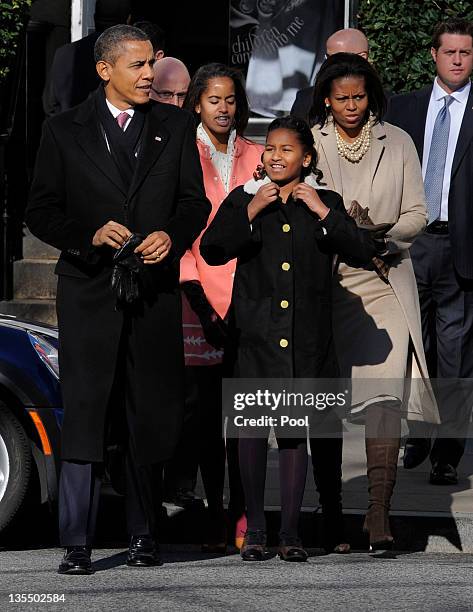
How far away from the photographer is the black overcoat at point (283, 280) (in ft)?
23.6

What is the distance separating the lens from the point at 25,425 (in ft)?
25.1

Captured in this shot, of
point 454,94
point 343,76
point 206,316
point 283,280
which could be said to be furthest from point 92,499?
point 454,94

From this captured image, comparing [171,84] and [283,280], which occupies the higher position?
[171,84]

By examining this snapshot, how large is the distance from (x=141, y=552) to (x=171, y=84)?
2409mm

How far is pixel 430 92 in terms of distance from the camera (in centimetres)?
923

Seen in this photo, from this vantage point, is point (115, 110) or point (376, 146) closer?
point (115, 110)

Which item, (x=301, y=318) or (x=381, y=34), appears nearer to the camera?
(x=301, y=318)

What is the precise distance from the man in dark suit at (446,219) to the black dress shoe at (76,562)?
2.60 metres

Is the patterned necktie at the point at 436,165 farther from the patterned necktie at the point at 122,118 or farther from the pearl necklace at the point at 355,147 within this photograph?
the patterned necktie at the point at 122,118

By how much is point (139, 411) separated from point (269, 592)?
35.4 inches

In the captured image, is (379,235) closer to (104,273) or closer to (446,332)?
(104,273)

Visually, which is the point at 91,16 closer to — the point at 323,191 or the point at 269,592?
the point at 323,191

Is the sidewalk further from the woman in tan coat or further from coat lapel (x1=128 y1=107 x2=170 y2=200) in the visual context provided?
coat lapel (x1=128 y1=107 x2=170 y2=200)

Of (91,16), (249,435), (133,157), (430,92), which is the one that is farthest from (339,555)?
(91,16)
